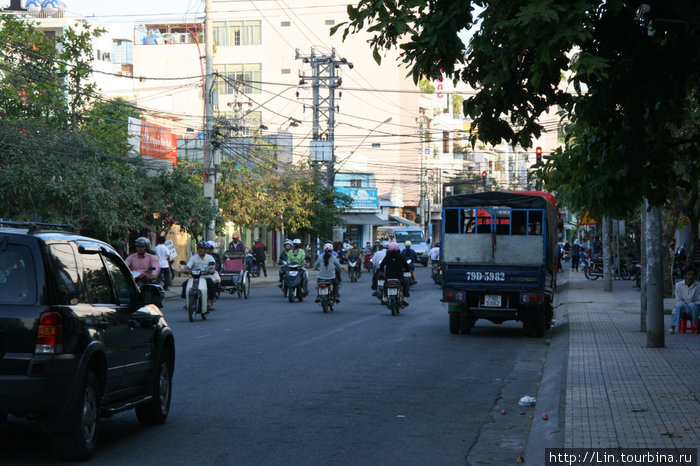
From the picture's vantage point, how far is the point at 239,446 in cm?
830

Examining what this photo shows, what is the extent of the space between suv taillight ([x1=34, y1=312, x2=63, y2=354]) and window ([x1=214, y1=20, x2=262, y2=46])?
86057mm

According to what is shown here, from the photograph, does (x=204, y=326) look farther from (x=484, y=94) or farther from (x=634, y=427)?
(x=634, y=427)

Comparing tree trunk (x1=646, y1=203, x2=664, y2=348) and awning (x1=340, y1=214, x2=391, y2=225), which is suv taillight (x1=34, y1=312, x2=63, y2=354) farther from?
awning (x1=340, y1=214, x2=391, y2=225)

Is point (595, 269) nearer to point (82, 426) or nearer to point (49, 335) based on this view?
point (82, 426)

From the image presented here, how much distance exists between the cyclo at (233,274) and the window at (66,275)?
23.2m

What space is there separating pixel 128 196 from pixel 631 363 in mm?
21768

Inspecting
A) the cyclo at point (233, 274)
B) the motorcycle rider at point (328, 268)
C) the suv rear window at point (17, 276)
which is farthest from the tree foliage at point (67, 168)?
the suv rear window at point (17, 276)

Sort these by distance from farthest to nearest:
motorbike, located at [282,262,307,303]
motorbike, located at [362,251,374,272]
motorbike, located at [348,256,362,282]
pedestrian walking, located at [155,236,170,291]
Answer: motorbike, located at [362,251,374,272]
motorbike, located at [348,256,362,282]
pedestrian walking, located at [155,236,170,291]
motorbike, located at [282,262,307,303]

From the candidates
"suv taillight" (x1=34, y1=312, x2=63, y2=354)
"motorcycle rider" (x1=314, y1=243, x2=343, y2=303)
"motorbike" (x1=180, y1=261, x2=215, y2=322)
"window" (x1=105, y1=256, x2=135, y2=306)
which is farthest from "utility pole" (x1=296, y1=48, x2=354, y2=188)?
"suv taillight" (x1=34, y1=312, x2=63, y2=354)

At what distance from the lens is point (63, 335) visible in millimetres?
7043

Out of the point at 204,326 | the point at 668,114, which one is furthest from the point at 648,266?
the point at 204,326

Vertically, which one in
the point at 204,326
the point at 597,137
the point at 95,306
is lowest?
the point at 204,326

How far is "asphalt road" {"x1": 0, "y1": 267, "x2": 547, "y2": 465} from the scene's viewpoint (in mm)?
8133

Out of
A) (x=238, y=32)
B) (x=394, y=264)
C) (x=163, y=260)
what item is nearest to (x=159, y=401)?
(x=394, y=264)
